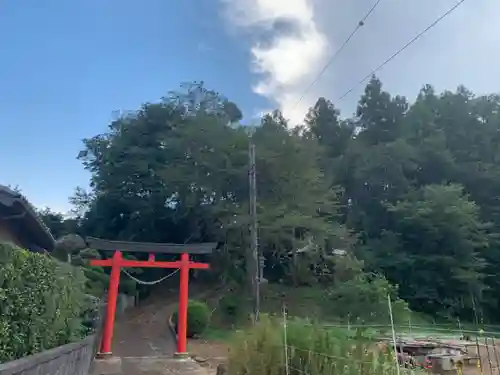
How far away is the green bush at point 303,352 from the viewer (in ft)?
12.1

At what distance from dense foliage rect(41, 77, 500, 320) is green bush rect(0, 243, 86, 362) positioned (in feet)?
40.0

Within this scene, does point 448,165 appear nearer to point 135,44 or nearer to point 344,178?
point 344,178

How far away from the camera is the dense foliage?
18.4m

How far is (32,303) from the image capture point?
374cm

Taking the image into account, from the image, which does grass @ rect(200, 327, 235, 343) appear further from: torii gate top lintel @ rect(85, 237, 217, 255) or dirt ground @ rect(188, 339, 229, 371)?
torii gate top lintel @ rect(85, 237, 217, 255)

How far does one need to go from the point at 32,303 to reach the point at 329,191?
54.8 ft

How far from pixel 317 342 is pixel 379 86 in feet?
77.7

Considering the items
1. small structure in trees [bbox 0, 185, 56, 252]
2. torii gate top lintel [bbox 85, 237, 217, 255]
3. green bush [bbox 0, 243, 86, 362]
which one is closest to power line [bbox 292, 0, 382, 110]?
green bush [bbox 0, 243, 86, 362]

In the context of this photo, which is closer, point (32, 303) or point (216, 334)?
point (32, 303)

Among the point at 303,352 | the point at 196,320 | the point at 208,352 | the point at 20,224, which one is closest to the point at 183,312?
the point at 208,352

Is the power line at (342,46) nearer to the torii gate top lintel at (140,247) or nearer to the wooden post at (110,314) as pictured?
the torii gate top lintel at (140,247)

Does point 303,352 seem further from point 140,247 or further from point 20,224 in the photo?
point 140,247

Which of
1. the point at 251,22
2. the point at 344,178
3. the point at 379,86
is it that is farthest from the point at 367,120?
the point at 251,22

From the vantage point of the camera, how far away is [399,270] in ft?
67.2
